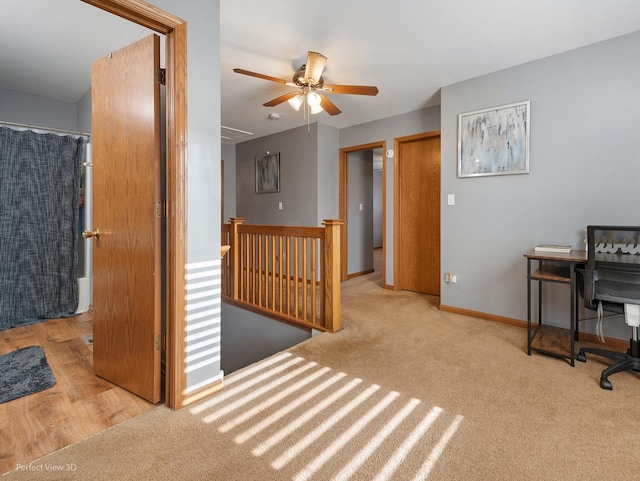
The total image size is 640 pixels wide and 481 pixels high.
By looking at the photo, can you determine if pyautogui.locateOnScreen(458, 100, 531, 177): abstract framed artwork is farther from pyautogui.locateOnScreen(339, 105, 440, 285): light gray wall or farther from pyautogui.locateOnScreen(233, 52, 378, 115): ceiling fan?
pyautogui.locateOnScreen(233, 52, 378, 115): ceiling fan

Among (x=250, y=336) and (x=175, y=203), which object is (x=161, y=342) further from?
(x=250, y=336)

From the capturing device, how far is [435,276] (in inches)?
161

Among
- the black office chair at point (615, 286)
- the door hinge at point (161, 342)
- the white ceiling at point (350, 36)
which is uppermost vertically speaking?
the white ceiling at point (350, 36)

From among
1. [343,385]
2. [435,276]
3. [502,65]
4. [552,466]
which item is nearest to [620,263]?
[552,466]

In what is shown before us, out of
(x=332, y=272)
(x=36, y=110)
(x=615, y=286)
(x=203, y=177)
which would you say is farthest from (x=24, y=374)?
(x=615, y=286)

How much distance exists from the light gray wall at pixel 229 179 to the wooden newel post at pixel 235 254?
91.8 inches

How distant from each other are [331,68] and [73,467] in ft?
10.2

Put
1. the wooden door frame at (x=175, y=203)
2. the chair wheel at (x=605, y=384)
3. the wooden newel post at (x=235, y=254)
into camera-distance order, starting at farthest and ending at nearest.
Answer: the wooden newel post at (x=235, y=254)
the chair wheel at (x=605, y=384)
the wooden door frame at (x=175, y=203)

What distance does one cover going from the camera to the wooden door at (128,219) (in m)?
1.62

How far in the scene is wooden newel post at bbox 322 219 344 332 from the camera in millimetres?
2646

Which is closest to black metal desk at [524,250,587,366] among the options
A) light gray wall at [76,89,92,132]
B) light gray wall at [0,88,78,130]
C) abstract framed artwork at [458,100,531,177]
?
abstract framed artwork at [458,100,531,177]

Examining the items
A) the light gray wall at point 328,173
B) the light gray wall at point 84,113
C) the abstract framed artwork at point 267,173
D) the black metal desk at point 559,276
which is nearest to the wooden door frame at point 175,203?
the black metal desk at point 559,276

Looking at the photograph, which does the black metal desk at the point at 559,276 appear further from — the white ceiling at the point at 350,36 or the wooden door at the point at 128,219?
the wooden door at the point at 128,219

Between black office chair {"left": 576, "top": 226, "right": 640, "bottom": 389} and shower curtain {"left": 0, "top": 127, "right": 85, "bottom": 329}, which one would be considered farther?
shower curtain {"left": 0, "top": 127, "right": 85, "bottom": 329}
